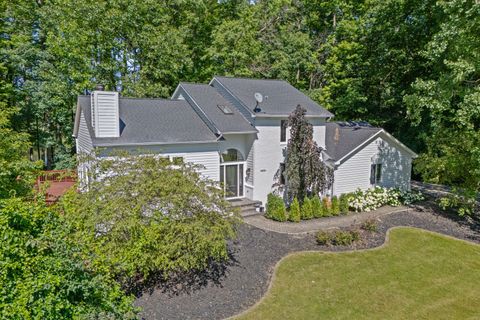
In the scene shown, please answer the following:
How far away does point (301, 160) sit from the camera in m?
16.1

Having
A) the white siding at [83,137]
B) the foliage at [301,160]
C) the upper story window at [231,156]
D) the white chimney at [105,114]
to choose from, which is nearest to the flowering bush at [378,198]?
the foliage at [301,160]

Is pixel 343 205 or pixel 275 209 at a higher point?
pixel 275 209

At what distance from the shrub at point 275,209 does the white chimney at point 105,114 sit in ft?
26.4

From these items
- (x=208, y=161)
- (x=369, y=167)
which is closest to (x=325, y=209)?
(x=369, y=167)

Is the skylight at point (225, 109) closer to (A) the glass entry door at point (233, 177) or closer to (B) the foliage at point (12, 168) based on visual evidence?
(A) the glass entry door at point (233, 177)

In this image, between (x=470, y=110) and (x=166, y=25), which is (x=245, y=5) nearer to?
(x=166, y=25)

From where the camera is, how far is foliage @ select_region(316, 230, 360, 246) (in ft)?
42.8

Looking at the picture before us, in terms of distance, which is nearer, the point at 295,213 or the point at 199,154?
the point at 199,154

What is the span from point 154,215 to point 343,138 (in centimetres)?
1503

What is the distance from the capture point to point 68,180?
22.8 m

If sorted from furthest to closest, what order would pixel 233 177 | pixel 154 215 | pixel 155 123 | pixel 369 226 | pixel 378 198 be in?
pixel 378 198 → pixel 233 177 → pixel 155 123 → pixel 369 226 → pixel 154 215

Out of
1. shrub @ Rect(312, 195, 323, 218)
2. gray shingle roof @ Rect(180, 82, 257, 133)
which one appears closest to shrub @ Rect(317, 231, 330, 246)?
shrub @ Rect(312, 195, 323, 218)

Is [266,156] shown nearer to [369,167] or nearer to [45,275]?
[369,167]

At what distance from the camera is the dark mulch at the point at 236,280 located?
8570 millimetres
